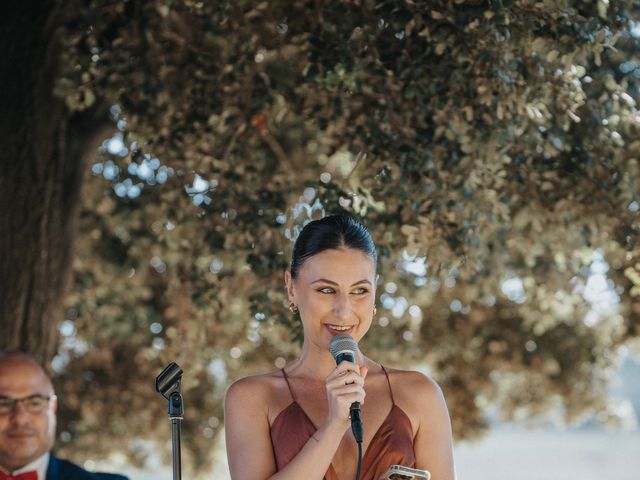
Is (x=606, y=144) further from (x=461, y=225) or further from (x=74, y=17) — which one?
(x=74, y=17)

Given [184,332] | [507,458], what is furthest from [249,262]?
[507,458]

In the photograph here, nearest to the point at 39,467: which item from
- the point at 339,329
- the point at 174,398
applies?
the point at 174,398

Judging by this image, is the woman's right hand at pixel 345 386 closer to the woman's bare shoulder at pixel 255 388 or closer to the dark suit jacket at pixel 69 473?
the woman's bare shoulder at pixel 255 388

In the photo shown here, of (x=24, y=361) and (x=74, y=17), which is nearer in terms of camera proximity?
(x=24, y=361)

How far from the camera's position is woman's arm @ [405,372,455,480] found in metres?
3.50

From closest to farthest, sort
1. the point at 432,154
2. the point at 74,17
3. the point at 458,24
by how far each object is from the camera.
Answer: the point at 458,24
the point at 432,154
the point at 74,17

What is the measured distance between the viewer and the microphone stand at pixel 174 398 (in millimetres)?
3373

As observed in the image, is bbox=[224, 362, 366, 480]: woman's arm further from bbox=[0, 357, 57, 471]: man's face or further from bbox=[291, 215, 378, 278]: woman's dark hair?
bbox=[0, 357, 57, 471]: man's face

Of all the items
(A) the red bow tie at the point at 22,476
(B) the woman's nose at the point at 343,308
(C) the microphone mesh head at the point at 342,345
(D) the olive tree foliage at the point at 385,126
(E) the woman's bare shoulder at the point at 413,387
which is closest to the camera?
(C) the microphone mesh head at the point at 342,345

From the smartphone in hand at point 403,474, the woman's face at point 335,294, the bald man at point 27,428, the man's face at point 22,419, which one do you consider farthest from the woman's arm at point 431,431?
the man's face at point 22,419

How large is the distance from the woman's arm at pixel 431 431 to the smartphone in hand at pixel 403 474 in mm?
161

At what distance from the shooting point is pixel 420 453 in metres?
3.53

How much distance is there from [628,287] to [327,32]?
3.60m

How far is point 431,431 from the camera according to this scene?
11.7ft
